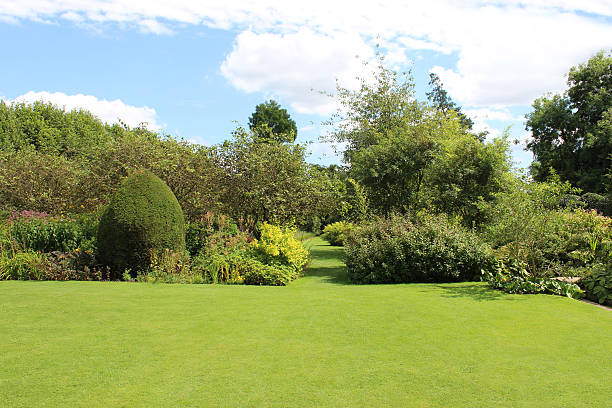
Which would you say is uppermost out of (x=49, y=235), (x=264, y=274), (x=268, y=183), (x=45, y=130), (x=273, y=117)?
(x=273, y=117)

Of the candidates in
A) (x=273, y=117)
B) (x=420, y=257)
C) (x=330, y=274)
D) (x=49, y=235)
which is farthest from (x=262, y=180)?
(x=273, y=117)

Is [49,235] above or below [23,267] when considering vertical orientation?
above

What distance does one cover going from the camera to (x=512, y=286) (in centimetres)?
859

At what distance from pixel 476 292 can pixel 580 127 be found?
2856 cm

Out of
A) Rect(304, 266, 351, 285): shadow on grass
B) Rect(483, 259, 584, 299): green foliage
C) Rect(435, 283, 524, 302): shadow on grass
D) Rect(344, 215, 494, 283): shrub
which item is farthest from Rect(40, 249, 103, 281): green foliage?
→ Rect(483, 259, 584, 299): green foliage

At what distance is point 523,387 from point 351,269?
6.89 metres

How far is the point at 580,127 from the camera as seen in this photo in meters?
31.0

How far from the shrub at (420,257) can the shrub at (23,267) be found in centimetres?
740

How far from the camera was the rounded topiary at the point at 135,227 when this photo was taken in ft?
32.4

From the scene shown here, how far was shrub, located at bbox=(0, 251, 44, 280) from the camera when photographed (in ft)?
33.0

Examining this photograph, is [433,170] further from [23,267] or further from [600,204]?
[600,204]

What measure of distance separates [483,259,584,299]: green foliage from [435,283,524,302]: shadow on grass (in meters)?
0.22

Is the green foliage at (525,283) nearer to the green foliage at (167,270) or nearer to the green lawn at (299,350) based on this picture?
the green lawn at (299,350)

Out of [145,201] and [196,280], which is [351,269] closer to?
[196,280]
